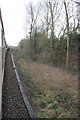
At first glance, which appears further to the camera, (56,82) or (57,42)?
(57,42)

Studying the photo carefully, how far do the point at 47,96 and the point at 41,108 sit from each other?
1.50 m

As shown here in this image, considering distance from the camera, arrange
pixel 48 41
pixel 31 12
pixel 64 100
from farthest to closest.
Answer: pixel 31 12, pixel 48 41, pixel 64 100

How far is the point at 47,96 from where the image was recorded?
25.4ft

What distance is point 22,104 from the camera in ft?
19.6

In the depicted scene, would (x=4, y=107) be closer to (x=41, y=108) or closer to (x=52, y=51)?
(x=41, y=108)

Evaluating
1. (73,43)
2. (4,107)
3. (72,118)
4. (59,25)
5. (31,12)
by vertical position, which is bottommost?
(72,118)

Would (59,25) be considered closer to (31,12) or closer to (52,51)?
(52,51)

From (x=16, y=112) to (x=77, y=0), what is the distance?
12016mm

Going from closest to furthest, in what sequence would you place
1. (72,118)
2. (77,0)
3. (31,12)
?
(72,118), (77,0), (31,12)

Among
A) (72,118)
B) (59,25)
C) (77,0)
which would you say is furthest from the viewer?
(59,25)

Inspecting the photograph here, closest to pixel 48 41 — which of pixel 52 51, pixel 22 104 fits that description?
pixel 52 51

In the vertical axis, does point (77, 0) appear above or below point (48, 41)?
above

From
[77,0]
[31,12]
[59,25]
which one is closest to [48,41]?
[59,25]

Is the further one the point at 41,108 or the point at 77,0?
the point at 77,0
